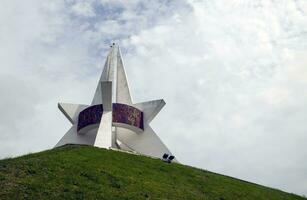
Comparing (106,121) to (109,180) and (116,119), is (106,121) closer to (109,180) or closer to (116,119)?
(116,119)

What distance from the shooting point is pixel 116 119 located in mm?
40500

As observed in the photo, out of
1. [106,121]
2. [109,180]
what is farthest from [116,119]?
[109,180]

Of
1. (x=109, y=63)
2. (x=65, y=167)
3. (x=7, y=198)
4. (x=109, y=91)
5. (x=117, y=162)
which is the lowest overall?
(x=7, y=198)

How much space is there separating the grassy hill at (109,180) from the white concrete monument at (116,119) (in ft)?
49.2

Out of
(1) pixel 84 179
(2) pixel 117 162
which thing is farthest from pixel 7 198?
(2) pixel 117 162

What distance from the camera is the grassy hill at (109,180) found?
16.1m

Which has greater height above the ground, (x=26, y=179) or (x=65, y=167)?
(x=65, y=167)

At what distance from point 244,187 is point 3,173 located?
11.8 m

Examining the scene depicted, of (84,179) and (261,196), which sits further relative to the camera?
(261,196)

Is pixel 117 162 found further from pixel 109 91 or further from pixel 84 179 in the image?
pixel 109 91

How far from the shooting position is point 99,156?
23.0 metres

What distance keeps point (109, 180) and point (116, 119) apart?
72.5 ft

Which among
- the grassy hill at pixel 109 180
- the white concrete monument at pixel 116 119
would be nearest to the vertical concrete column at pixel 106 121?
the white concrete monument at pixel 116 119

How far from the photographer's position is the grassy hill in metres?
16.1
